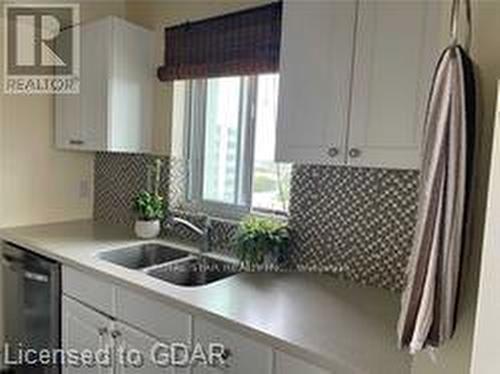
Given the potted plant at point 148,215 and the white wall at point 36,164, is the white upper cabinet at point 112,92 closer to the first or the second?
the white wall at point 36,164

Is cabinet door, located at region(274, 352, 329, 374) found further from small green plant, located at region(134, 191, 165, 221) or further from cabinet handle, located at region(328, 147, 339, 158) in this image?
small green plant, located at region(134, 191, 165, 221)

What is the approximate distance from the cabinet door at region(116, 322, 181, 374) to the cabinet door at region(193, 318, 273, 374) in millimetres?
201

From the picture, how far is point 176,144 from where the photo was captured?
2.59 m

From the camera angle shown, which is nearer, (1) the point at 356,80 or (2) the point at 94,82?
(1) the point at 356,80

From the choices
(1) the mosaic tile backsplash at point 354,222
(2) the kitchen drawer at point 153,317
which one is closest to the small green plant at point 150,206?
(1) the mosaic tile backsplash at point 354,222

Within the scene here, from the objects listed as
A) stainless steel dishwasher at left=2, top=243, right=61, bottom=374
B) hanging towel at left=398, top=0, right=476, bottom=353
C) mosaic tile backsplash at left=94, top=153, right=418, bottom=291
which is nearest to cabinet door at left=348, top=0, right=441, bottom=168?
mosaic tile backsplash at left=94, top=153, right=418, bottom=291

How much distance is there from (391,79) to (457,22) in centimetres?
46

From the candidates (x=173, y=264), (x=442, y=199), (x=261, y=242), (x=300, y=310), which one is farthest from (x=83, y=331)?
(x=442, y=199)

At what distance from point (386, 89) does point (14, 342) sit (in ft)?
7.89

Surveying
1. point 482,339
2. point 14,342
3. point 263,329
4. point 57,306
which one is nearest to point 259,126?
point 263,329

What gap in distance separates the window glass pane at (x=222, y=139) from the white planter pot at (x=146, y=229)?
0.34 m

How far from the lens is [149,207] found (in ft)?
8.15

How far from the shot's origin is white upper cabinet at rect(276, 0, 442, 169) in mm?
1379

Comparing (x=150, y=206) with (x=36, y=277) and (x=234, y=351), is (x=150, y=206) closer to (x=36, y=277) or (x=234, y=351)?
(x=36, y=277)
